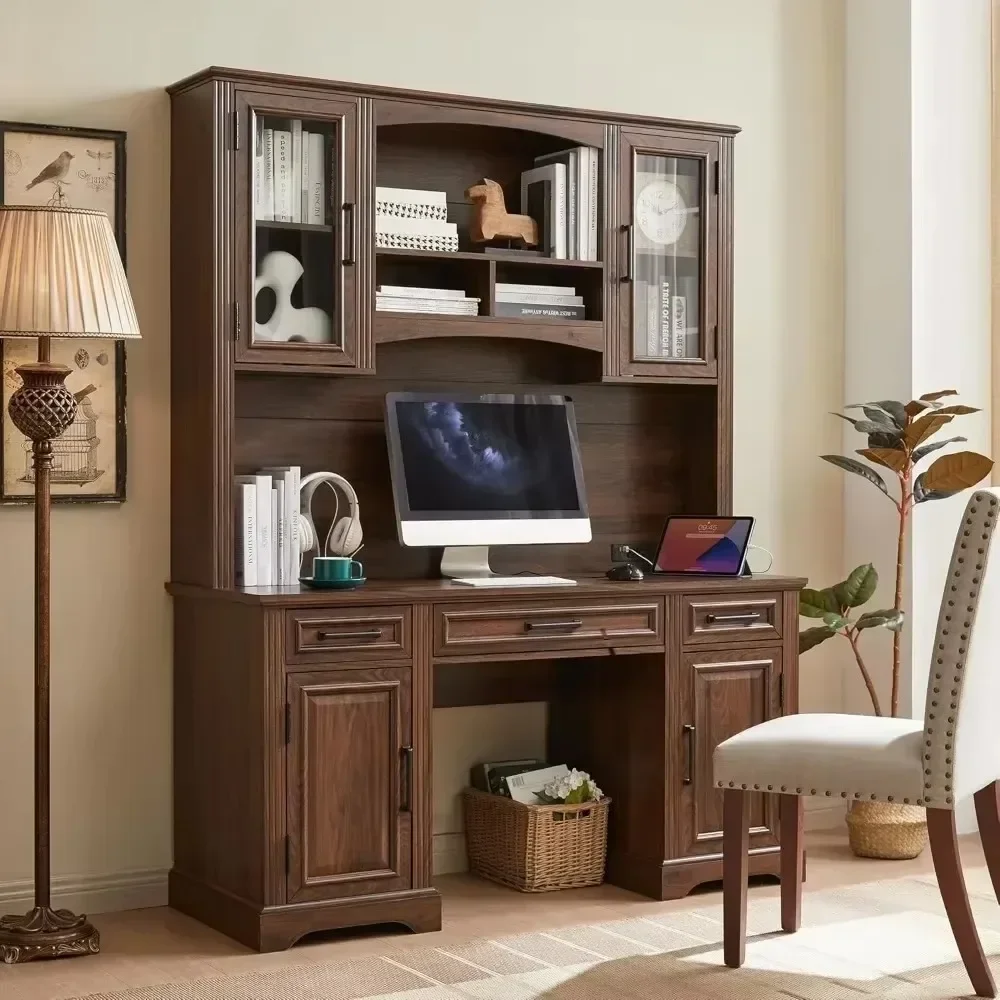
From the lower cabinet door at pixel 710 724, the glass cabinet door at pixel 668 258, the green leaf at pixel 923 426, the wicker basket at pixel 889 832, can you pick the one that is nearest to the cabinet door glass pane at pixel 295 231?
the glass cabinet door at pixel 668 258

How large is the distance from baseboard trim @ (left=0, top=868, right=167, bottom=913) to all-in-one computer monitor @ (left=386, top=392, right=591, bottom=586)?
1.05 metres

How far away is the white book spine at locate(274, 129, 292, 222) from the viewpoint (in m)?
3.80

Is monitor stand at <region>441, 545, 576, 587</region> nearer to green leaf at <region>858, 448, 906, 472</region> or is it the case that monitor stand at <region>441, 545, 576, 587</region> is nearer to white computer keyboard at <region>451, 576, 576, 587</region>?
white computer keyboard at <region>451, 576, 576, 587</region>

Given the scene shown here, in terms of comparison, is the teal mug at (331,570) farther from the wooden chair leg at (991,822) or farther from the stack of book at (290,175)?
the wooden chair leg at (991,822)

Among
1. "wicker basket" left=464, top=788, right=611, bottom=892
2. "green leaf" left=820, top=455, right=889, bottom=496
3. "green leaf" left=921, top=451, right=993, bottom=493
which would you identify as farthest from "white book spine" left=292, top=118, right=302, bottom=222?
"green leaf" left=921, top=451, right=993, bottom=493

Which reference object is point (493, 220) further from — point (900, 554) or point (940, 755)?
point (940, 755)

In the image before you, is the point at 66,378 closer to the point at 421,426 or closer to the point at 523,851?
the point at 421,426

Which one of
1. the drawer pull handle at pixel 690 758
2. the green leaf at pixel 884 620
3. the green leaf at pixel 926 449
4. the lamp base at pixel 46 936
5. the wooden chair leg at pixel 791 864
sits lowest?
the lamp base at pixel 46 936

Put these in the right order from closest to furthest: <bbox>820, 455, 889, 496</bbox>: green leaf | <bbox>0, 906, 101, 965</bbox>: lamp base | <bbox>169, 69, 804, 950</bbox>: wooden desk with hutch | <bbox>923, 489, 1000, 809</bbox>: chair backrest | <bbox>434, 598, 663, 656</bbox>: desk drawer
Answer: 1. <bbox>923, 489, 1000, 809</bbox>: chair backrest
2. <bbox>0, 906, 101, 965</bbox>: lamp base
3. <bbox>169, 69, 804, 950</bbox>: wooden desk with hutch
4. <bbox>434, 598, 663, 656</bbox>: desk drawer
5. <bbox>820, 455, 889, 496</bbox>: green leaf

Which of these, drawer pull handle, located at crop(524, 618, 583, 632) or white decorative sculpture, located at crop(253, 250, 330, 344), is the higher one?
white decorative sculpture, located at crop(253, 250, 330, 344)

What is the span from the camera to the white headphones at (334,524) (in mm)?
3926

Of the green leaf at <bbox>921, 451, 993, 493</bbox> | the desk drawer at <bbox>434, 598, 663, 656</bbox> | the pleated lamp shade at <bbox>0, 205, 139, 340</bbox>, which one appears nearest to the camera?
the pleated lamp shade at <bbox>0, 205, 139, 340</bbox>

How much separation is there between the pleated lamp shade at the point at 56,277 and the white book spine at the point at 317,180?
21.9 inches

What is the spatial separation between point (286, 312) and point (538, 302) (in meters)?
0.69
